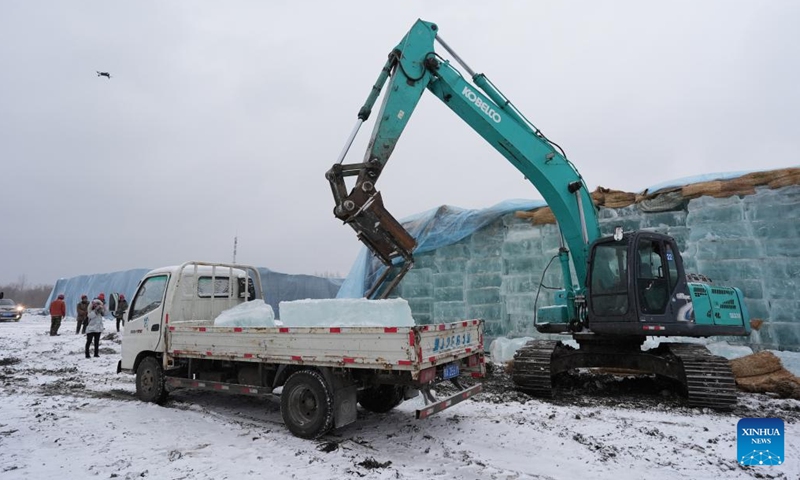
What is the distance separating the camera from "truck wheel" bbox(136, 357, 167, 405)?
7.04 metres

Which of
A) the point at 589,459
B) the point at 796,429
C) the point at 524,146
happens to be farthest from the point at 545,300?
the point at 589,459

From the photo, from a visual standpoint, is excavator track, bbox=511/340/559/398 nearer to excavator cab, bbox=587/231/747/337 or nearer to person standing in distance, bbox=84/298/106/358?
excavator cab, bbox=587/231/747/337

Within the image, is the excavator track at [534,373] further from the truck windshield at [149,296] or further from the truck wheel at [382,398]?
the truck windshield at [149,296]

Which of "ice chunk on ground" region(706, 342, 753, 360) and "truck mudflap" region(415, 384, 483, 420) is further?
"ice chunk on ground" region(706, 342, 753, 360)

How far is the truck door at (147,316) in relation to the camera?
7.23 metres

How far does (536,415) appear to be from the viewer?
635 cm

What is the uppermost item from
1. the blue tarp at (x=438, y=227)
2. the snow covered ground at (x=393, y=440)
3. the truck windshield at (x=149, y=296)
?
the blue tarp at (x=438, y=227)

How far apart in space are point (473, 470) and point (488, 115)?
5.46 meters

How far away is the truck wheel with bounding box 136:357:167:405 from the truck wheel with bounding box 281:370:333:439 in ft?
9.06

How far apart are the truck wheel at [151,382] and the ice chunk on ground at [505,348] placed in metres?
7.48

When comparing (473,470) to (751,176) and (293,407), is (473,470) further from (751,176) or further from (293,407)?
(751,176)

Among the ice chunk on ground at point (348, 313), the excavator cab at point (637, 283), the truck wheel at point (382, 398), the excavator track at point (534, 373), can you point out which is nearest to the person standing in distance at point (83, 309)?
the ice chunk on ground at point (348, 313)

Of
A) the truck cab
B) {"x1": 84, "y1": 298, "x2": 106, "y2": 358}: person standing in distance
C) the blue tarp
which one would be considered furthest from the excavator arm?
{"x1": 84, "y1": 298, "x2": 106, "y2": 358}: person standing in distance

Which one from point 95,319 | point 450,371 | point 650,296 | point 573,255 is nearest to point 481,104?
point 573,255
